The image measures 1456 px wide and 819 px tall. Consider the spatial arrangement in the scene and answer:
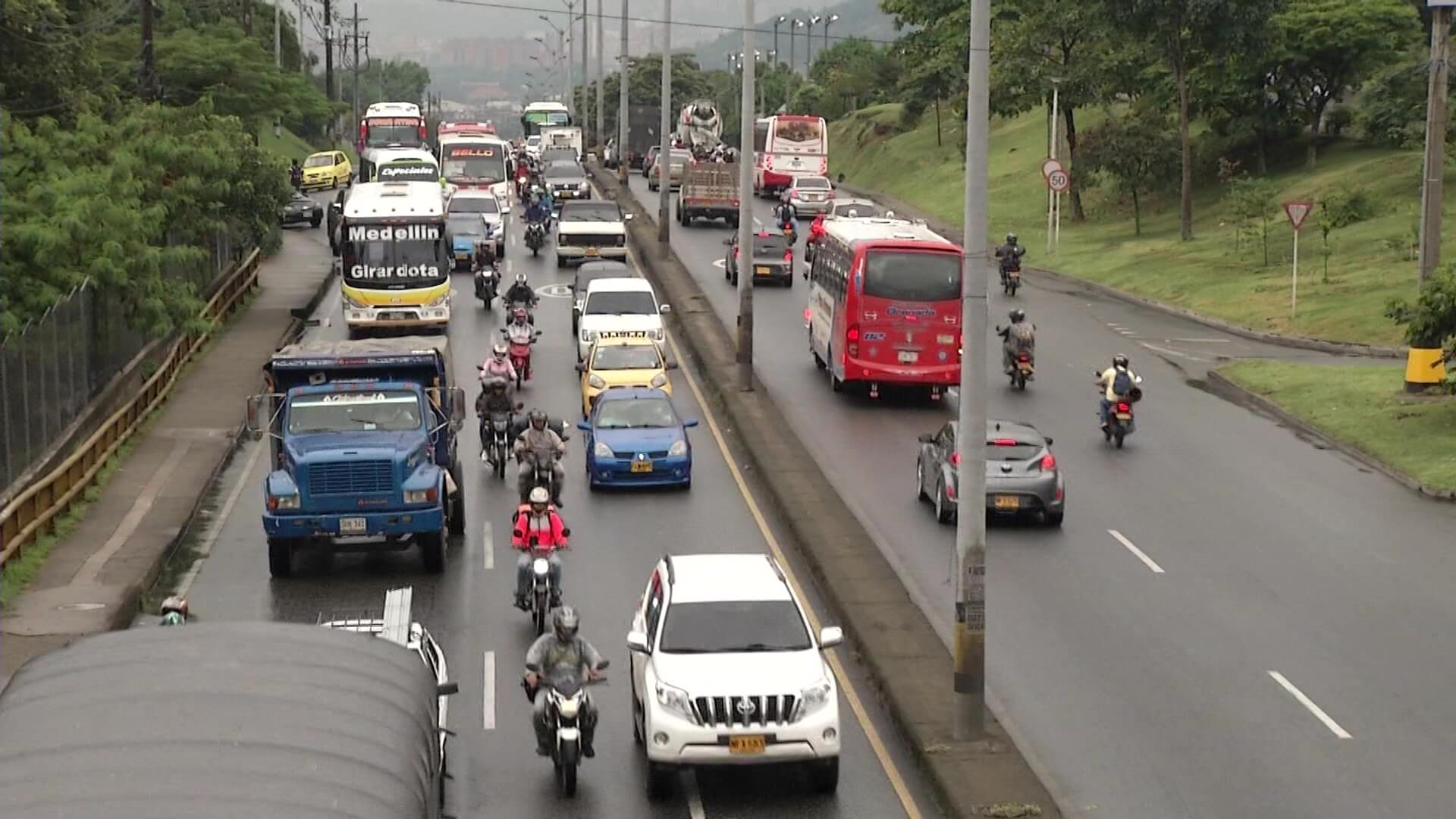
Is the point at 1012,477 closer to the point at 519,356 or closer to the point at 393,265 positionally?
the point at 519,356

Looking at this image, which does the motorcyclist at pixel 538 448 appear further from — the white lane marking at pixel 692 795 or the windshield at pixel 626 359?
the windshield at pixel 626 359

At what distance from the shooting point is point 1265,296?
48.2 m

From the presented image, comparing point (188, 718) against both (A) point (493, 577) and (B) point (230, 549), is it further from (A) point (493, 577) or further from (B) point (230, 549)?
(B) point (230, 549)

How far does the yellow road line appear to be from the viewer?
1697 centimetres

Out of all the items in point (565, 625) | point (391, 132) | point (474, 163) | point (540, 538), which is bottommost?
point (540, 538)

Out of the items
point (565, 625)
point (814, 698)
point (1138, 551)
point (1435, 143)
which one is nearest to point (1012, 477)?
point (1138, 551)

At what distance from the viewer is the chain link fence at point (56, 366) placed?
1006 inches

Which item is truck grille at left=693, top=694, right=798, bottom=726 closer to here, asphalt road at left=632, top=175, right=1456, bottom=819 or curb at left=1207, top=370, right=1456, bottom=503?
asphalt road at left=632, top=175, right=1456, bottom=819

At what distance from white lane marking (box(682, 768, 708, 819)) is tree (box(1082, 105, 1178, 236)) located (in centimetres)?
4916

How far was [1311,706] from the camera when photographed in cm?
1916

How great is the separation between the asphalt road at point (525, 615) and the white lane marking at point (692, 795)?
17mm

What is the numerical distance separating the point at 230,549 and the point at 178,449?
20.8 feet

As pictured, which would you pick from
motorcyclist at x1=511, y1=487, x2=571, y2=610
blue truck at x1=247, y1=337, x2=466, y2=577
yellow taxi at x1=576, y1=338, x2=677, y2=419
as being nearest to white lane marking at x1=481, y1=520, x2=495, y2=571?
blue truck at x1=247, y1=337, x2=466, y2=577

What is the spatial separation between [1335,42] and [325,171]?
43576 millimetres
